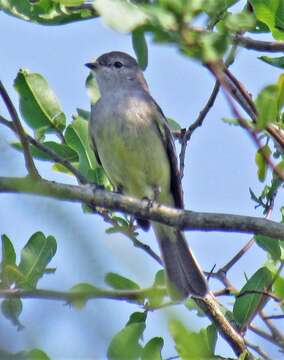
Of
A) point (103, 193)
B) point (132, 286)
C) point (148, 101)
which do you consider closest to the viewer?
point (132, 286)

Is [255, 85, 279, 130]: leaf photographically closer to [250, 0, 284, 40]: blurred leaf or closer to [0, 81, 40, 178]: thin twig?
[0, 81, 40, 178]: thin twig

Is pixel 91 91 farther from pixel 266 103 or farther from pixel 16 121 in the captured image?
pixel 266 103

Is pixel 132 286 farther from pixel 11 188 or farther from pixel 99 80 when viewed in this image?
pixel 99 80

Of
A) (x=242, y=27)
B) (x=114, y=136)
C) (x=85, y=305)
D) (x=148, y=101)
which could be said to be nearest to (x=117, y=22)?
(x=242, y=27)

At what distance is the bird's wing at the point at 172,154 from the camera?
5.84m

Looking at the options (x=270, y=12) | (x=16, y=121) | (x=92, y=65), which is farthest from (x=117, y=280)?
(x=92, y=65)

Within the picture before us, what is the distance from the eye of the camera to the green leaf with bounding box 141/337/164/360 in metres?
1.73

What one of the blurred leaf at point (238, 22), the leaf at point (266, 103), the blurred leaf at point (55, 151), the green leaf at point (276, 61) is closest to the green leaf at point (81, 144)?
the blurred leaf at point (55, 151)

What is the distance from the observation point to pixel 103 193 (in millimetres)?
3461

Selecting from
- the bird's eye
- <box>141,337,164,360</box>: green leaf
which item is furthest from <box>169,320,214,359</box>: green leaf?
the bird's eye

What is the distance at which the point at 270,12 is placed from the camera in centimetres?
344

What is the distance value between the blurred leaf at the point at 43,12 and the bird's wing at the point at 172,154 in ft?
8.24

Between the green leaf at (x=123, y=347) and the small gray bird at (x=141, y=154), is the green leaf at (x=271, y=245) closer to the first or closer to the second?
the small gray bird at (x=141, y=154)

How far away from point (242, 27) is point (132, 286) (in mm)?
547
